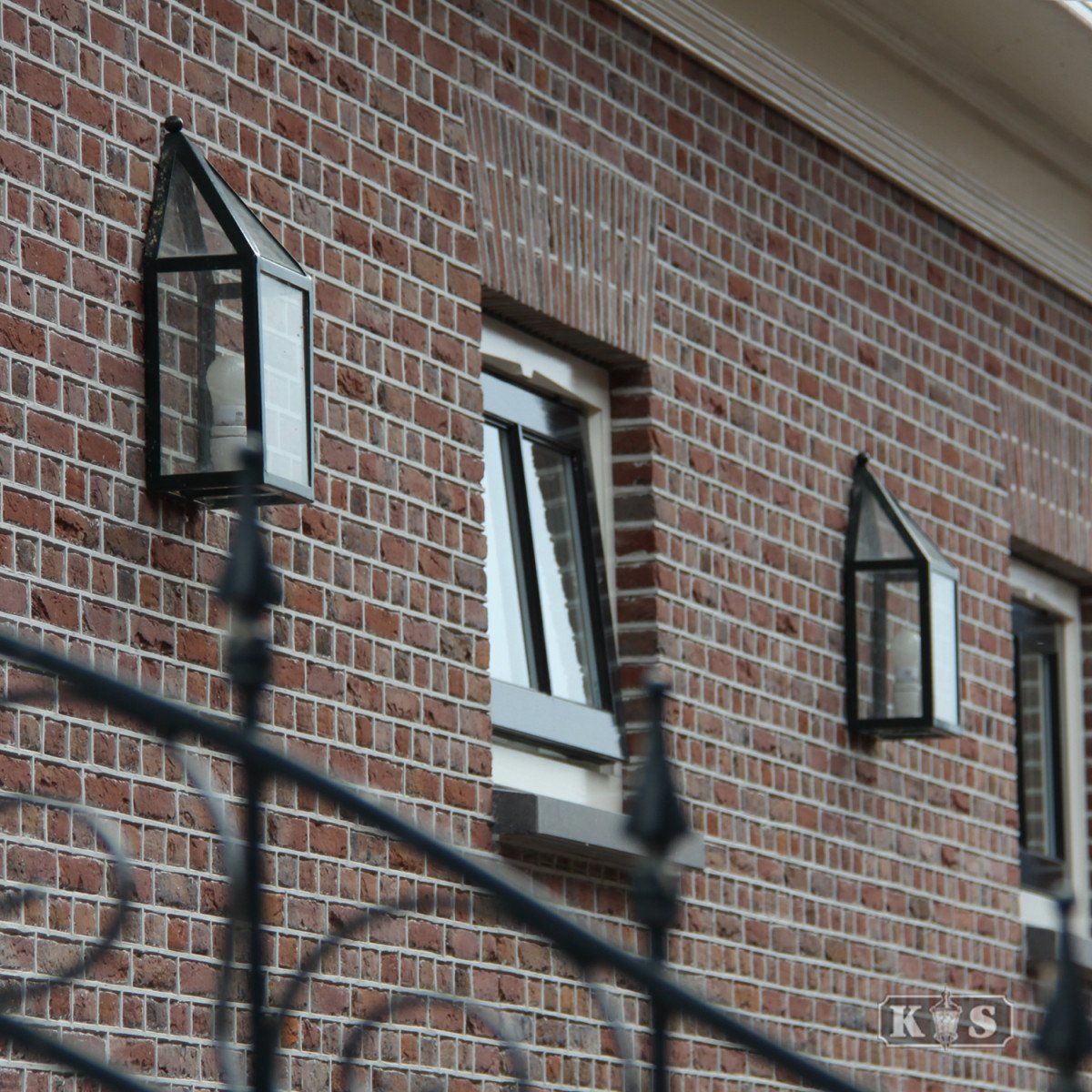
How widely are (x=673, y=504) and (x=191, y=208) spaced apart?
2267mm

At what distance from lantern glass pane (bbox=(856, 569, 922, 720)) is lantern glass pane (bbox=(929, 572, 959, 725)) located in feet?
0.18

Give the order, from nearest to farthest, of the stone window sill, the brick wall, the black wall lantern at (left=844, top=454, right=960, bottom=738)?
the brick wall < the stone window sill < the black wall lantern at (left=844, top=454, right=960, bottom=738)

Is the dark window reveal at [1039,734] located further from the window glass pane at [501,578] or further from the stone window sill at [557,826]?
the stone window sill at [557,826]

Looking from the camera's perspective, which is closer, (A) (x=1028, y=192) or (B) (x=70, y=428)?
(B) (x=70, y=428)

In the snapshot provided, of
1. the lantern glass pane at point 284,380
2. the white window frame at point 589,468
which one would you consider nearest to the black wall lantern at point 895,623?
the white window frame at point 589,468

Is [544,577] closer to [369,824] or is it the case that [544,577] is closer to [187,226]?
[187,226]

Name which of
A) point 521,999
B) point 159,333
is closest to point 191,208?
point 159,333

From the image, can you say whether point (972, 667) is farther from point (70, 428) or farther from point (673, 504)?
point (70, 428)

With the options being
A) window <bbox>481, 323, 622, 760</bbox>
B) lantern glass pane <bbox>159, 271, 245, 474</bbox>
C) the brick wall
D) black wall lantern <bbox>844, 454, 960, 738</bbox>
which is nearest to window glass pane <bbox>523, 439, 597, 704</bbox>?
window <bbox>481, 323, 622, 760</bbox>

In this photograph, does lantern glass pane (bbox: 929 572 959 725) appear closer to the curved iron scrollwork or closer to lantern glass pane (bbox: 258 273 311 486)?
lantern glass pane (bbox: 258 273 311 486)

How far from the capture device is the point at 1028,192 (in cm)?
943

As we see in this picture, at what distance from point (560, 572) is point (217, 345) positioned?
197 centimetres

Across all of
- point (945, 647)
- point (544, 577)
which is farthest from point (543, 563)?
point (945, 647)

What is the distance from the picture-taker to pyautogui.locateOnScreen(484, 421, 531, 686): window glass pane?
6.69 m
